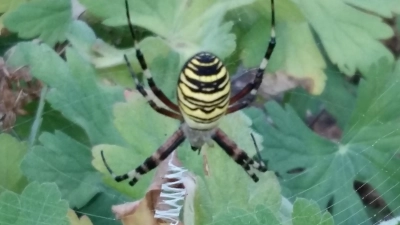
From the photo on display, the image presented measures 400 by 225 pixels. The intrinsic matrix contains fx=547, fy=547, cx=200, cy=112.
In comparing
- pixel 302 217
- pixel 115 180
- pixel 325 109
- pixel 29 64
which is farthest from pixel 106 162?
pixel 325 109

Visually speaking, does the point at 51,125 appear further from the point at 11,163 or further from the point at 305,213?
the point at 305,213

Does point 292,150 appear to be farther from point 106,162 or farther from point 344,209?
point 106,162

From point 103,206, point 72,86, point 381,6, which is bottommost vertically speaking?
point 103,206

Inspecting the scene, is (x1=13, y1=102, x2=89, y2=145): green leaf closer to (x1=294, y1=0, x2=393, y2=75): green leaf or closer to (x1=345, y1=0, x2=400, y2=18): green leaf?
(x1=294, y1=0, x2=393, y2=75): green leaf

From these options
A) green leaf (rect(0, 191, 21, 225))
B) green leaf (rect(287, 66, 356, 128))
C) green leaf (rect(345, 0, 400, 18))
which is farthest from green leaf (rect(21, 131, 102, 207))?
green leaf (rect(345, 0, 400, 18))

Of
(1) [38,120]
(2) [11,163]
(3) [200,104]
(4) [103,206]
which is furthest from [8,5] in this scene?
(3) [200,104]
